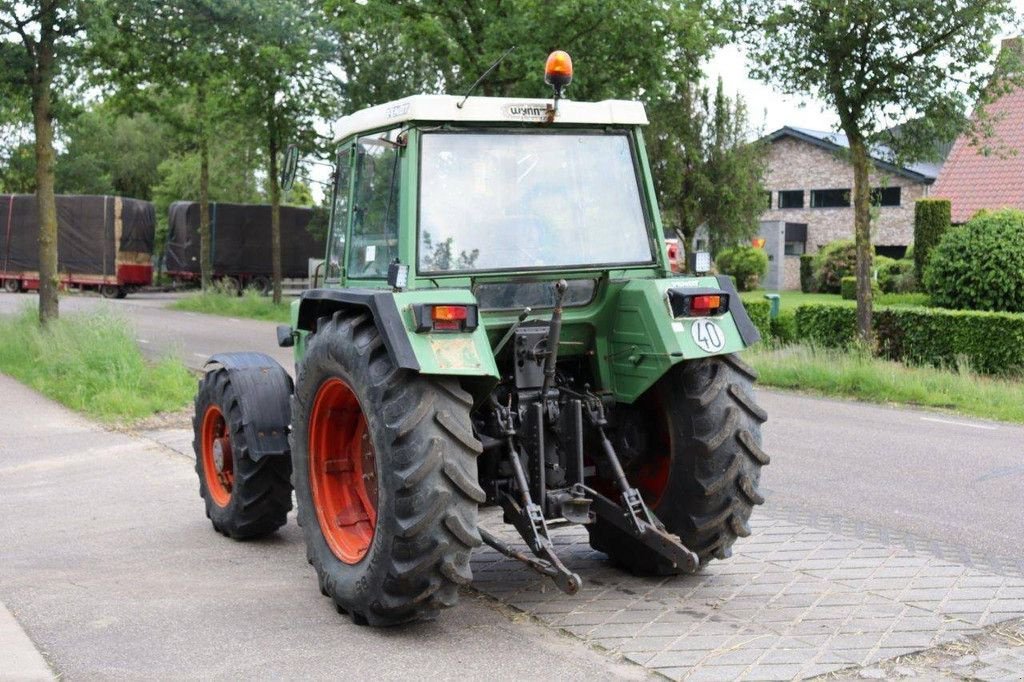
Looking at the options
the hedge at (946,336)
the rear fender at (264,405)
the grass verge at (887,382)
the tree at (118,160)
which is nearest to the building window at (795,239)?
the tree at (118,160)

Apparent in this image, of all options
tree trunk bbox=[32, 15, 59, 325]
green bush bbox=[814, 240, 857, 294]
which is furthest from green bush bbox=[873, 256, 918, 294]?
tree trunk bbox=[32, 15, 59, 325]

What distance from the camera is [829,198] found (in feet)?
161

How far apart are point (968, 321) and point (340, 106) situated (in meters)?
15.2

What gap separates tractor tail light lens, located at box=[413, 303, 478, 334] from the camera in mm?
4973

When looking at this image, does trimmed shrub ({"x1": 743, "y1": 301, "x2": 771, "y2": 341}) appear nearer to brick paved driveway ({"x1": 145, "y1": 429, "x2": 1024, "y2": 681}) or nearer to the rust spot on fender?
brick paved driveway ({"x1": 145, "y1": 429, "x2": 1024, "y2": 681})

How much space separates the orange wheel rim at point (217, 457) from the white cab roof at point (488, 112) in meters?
2.09

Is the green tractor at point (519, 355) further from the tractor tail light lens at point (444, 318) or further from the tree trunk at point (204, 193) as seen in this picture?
the tree trunk at point (204, 193)

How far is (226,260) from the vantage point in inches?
1592

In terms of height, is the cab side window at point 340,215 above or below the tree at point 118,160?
below

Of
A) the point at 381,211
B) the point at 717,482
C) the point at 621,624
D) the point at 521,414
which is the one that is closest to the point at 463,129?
the point at 381,211

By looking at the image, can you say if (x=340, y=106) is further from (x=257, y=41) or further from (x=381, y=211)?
(x=381, y=211)

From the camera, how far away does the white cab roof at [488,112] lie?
219 inches

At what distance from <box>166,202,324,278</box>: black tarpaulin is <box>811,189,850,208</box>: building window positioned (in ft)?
68.1

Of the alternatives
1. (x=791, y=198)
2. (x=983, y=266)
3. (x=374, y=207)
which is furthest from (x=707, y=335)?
(x=791, y=198)
